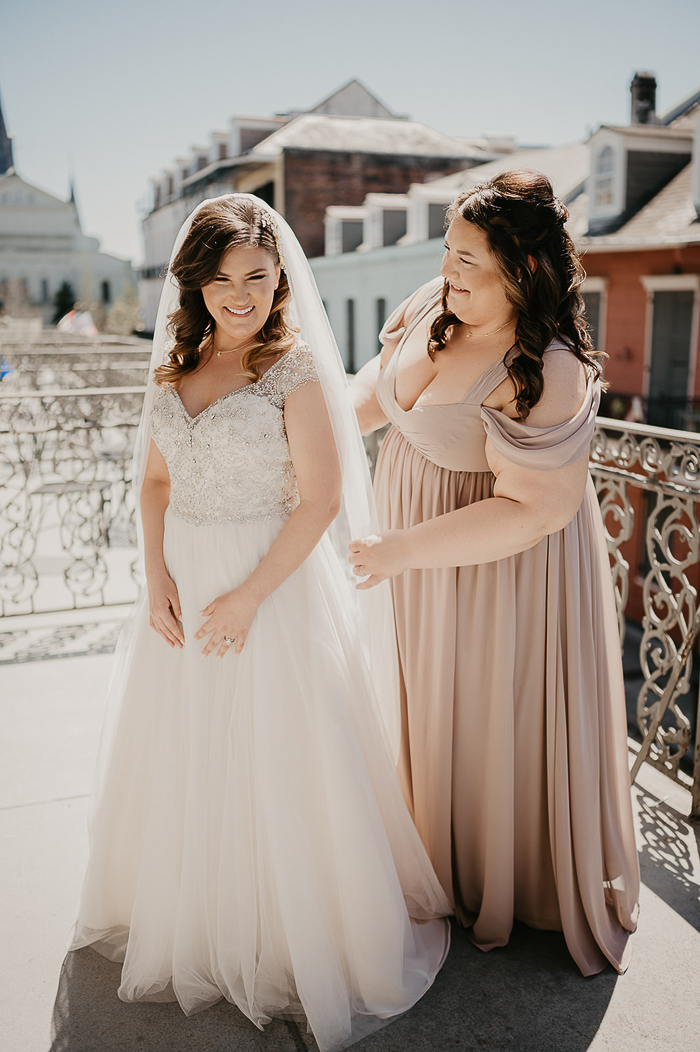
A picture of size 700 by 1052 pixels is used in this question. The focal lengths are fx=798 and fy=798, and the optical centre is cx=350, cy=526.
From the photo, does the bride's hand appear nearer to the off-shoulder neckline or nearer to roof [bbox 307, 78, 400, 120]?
the off-shoulder neckline

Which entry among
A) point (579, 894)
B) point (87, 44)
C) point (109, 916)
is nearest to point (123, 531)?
point (109, 916)

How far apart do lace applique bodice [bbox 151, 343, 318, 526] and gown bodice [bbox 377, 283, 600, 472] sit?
12.3 inches

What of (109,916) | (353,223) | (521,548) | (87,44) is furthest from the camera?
(353,223)

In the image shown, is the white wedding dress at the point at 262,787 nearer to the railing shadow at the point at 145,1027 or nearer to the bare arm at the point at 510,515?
the railing shadow at the point at 145,1027

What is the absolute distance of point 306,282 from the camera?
6.83 ft

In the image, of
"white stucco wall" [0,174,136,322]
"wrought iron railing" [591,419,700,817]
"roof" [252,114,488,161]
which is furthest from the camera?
"white stucco wall" [0,174,136,322]

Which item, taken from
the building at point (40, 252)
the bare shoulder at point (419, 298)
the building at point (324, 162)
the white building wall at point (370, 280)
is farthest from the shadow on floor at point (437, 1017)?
the building at point (40, 252)

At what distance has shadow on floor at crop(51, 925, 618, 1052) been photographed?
1.90m

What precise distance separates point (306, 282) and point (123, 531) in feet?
18.8

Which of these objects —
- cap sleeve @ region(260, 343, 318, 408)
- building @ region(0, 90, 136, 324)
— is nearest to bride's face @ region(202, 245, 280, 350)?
cap sleeve @ region(260, 343, 318, 408)

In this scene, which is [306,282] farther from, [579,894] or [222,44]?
[222,44]

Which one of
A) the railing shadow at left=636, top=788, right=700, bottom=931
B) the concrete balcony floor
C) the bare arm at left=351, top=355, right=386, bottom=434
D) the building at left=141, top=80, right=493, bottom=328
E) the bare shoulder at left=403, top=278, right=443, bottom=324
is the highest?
the building at left=141, top=80, right=493, bottom=328

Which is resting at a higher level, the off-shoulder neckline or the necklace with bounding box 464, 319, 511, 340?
the necklace with bounding box 464, 319, 511, 340

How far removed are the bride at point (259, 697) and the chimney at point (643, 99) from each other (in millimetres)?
22741
